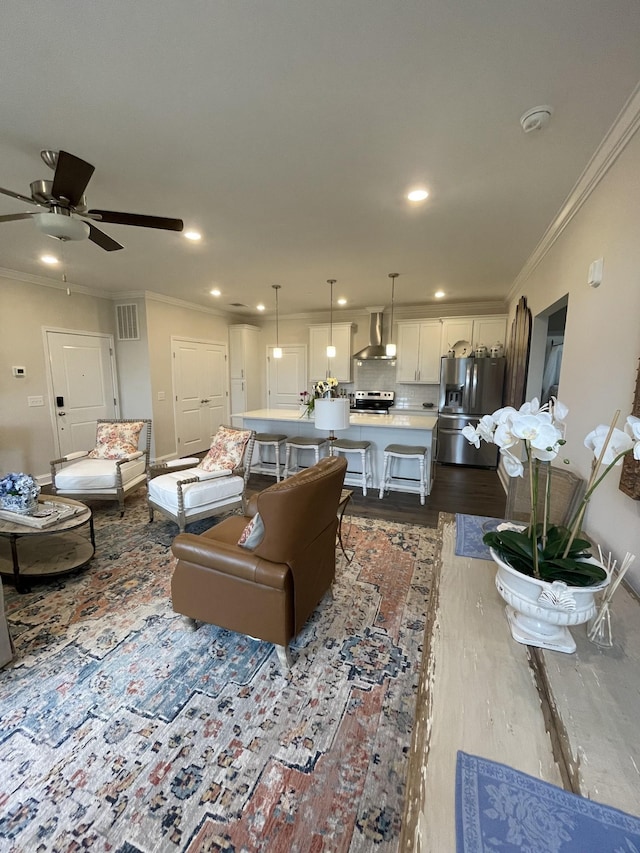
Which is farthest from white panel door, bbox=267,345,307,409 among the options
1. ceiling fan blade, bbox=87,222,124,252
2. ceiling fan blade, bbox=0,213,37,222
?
ceiling fan blade, bbox=0,213,37,222

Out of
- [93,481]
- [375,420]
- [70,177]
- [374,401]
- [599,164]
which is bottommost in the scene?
[93,481]

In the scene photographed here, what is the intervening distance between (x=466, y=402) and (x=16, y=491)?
5.59 m

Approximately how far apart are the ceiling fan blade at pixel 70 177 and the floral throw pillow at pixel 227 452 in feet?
7.28

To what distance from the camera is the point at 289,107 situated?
5.62 feet

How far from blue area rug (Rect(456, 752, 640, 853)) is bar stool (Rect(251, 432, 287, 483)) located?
13.3 ft

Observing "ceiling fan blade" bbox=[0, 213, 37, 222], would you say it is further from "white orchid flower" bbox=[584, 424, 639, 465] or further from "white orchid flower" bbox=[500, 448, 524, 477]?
"white orchid flower" bbox=[584, 424, 639, 465]

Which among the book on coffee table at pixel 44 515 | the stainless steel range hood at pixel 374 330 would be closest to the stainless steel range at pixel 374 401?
the stainless steel range hood at pixel 374 330

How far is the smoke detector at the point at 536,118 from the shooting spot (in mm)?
1687

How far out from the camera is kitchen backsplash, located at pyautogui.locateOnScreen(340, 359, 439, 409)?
6699 millimetres

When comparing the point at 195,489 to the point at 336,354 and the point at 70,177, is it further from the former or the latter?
the point at 336,354

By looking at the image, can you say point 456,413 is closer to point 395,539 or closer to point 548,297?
point 548,297

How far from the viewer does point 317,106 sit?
1.71m

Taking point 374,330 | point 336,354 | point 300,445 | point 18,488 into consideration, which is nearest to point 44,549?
point 18,488

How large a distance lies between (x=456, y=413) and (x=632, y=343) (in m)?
4.35
